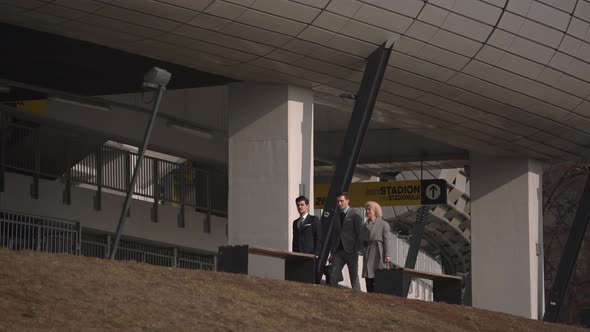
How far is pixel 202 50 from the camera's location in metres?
26.0

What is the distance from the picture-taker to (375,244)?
74.8 ft

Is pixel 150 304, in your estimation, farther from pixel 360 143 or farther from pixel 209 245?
pixel 209 245

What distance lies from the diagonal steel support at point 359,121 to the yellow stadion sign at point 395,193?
36.7 ft

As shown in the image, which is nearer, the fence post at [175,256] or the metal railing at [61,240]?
the metal railing at [61,240]

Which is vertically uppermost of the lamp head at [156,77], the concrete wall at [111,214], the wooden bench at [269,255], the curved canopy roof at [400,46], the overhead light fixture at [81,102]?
the curved canopy roof at [400,46]

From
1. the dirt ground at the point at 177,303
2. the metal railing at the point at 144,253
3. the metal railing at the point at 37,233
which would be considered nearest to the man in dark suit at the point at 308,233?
the dirt ground at the point at 177,303

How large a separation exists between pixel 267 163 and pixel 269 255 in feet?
18.1

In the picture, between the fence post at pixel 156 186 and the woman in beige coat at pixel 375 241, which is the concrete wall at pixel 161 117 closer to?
the fence post at pixel 156 186

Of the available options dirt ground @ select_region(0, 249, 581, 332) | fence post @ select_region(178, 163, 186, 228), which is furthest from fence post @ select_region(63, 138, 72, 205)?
dirt ground @ select_region(0, 249, 581, 332)

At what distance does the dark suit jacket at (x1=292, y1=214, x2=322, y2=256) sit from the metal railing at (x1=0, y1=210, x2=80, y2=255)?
8.03 m

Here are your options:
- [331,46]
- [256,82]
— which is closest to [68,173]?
[256,82]

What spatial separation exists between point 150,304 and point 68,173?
732 inches

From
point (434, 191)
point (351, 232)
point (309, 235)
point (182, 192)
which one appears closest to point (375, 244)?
point (351, 232)

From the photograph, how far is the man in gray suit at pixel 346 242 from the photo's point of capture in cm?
2283
